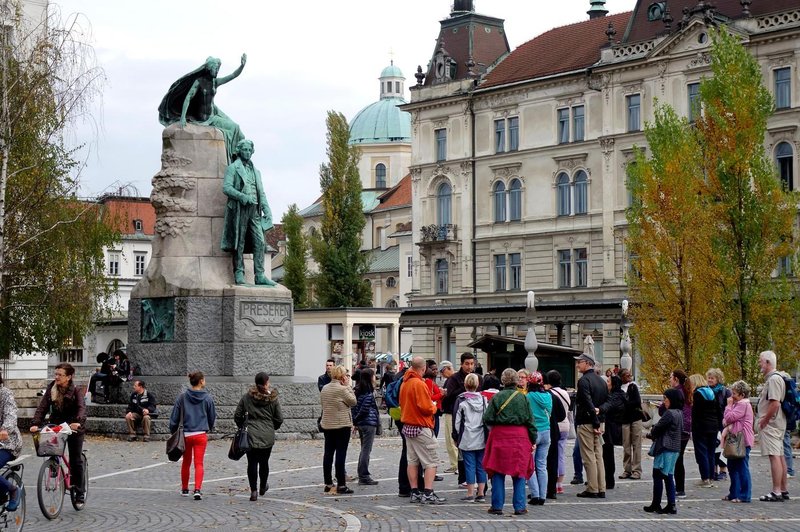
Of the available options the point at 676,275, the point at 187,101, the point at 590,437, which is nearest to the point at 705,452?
the point at 590,437

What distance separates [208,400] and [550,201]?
54.4 m

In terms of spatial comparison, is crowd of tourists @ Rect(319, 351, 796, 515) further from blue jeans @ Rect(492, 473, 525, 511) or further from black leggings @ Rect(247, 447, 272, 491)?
black leggings @ Rect(247, 447, 272, 491)

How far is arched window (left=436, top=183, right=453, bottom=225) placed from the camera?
75562mm

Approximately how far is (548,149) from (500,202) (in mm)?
4163

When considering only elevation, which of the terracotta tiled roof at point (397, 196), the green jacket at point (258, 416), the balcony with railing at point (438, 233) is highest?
the terracotta tiled roof at point (397, 196)

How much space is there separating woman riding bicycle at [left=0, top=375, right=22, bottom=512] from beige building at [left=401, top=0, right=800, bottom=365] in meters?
47.7

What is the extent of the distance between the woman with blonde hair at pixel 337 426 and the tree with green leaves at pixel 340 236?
Result: 232ft

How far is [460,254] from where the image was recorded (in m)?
74.6

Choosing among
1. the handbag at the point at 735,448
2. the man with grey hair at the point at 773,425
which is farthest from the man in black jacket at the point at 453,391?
the man with grey hair at the point at 773,425

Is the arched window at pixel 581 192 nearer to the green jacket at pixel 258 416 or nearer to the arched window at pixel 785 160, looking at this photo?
the arched window at pixel 785 160

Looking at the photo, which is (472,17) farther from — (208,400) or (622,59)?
(208,400)

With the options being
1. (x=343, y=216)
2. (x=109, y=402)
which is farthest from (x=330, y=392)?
(x=343, y=216)

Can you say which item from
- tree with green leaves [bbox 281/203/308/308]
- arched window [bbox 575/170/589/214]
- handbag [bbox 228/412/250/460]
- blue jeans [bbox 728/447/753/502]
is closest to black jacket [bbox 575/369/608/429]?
blue jeans [bbox 728/447/753/502]

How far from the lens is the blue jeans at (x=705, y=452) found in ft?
62.7
